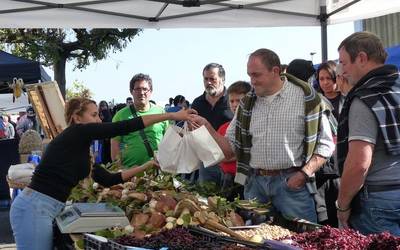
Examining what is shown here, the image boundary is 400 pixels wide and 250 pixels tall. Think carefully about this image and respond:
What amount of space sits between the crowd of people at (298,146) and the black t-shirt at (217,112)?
88 cm

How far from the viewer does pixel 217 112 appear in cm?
529

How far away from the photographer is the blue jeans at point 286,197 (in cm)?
352

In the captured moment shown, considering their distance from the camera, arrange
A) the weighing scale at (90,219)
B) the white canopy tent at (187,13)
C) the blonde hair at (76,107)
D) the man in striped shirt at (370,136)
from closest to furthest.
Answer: the man in striped shirt at (370,136)
the weighing scale at (90,219)
the blonde hair at (76,107)
the white canopy tent at (187,13)

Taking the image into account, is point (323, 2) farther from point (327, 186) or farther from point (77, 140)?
point (77, 140)

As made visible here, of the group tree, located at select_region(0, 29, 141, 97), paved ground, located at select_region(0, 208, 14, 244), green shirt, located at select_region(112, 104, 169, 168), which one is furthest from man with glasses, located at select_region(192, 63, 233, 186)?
tree, located at select_region(0, 29, 141, 97)

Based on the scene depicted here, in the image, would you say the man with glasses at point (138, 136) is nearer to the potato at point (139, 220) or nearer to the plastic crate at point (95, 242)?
the potato at point (139, 220)

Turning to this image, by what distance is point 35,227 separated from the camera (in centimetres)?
346

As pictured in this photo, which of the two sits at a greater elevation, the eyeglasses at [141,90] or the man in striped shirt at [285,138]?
the eyeglasses at [141,90]

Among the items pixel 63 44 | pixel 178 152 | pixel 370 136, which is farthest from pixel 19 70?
pixel 63 44

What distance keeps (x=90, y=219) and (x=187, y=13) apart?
325cm

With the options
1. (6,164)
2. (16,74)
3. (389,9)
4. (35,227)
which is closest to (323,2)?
(389,9)

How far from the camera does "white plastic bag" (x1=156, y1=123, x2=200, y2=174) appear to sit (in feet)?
12.6

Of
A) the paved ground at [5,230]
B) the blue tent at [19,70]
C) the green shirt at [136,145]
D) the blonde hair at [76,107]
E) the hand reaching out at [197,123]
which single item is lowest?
the paved ground at [5,230]

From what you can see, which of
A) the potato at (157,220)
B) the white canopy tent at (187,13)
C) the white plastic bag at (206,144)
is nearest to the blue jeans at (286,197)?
the white plastic bag at (206,144)
